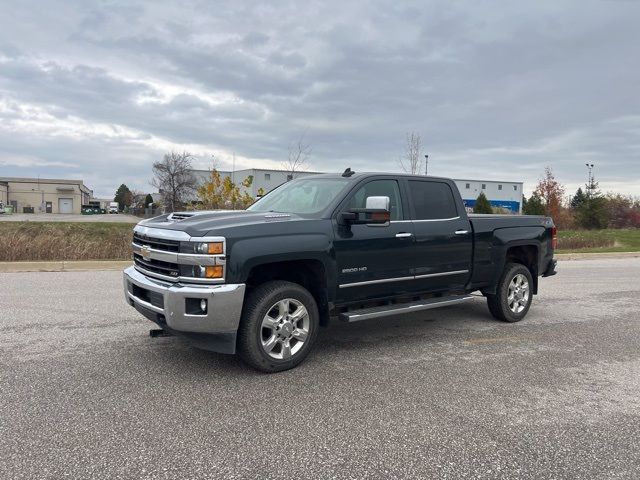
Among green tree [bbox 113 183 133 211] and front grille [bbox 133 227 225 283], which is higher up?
green tree [bbox 113 183 133 211]

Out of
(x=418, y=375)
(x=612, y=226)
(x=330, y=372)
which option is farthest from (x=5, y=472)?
(x=612, y=226)

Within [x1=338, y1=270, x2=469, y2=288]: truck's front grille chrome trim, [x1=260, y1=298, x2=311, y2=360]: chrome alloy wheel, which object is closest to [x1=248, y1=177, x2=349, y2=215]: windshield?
[x1=338, y1=270, x2=469, y2=288]: truck's front grille chrome trim

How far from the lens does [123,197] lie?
117000 millimetres

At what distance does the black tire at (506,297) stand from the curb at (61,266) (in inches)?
356

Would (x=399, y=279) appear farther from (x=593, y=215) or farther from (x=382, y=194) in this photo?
(x=593, y=215)

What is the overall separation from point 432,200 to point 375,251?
4.34ft

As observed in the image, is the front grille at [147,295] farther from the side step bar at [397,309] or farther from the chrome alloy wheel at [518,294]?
the chrome alloy wheel at [518,294]

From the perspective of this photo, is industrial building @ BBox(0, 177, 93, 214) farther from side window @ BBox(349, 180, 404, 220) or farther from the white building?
side window @ BBox(349, 180, 404, 220)

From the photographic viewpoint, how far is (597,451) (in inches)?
129

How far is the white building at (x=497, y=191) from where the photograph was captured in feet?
243

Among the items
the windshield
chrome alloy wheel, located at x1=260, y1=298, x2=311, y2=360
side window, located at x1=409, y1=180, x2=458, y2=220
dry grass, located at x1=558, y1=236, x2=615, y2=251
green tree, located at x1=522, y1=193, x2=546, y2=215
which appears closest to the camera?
chrome alloy wheel, located at x1=260, y1=298, x2=311, y2=360

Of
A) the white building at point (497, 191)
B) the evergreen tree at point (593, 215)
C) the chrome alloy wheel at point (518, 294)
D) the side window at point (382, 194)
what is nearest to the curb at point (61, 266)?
the side window at point (382, 194)

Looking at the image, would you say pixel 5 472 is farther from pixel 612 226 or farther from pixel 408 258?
pixel 612 226

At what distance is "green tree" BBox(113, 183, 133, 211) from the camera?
10562 centimetres
